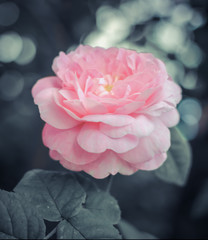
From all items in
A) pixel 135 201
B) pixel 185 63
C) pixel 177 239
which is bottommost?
pixel 177 239

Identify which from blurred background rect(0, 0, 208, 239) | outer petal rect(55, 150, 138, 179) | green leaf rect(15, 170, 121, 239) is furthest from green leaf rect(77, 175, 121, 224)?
blurred background rect(0, 0, 208, 239)

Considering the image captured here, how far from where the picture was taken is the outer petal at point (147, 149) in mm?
463

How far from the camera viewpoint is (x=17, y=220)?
432mm

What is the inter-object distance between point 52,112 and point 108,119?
0.39ft

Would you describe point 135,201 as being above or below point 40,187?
below

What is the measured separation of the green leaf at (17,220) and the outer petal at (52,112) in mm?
155

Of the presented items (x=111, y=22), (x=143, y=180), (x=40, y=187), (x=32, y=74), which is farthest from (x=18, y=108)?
(x=40, y=187)

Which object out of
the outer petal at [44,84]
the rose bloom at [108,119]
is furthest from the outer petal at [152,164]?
the outer petal at [44,84]

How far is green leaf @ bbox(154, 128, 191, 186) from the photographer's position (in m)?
0.65

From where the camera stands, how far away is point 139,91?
51 cm

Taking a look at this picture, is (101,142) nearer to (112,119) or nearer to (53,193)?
(112,119)

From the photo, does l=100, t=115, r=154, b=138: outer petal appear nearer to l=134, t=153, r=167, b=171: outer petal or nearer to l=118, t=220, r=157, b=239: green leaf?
l=134, t=153, r=167, b=171: outer petal

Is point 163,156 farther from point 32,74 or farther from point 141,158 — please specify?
point 32,74

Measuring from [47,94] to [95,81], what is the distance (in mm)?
111
